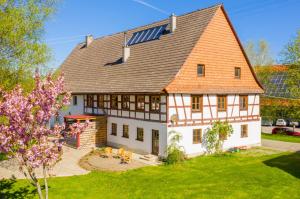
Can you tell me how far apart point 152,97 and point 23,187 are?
11.1m

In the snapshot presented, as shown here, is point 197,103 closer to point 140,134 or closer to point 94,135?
point 140,134

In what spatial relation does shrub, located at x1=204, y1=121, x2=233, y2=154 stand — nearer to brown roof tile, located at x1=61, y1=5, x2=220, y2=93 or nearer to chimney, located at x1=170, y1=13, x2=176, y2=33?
brown roof tile, located at x1=61, y1=5, x2=220, y2=93

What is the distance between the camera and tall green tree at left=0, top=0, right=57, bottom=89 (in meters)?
21.6

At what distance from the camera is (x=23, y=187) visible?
695 inches

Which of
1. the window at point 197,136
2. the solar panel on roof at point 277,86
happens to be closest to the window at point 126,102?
the window at point 197,136

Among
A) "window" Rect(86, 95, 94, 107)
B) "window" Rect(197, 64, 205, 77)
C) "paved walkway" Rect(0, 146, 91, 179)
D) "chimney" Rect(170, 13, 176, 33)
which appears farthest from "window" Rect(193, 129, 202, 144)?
"window" Rect(86, 95, 94, 107)

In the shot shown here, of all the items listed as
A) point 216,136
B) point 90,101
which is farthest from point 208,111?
point 90,101

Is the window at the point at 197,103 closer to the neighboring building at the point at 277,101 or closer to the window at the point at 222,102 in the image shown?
the window at the point at 222,102

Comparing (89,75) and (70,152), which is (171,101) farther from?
(89,75)

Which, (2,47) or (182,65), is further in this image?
(182,65)

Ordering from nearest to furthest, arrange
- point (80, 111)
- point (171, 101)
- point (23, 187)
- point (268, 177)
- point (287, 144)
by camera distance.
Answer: point (23, 187)
point (268, 177)
point (171, 101)
point (287, 144)
point (80, 111)

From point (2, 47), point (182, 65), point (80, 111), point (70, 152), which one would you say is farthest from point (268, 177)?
point (80, 111)

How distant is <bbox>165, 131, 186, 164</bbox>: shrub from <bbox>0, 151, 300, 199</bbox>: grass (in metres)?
0.55

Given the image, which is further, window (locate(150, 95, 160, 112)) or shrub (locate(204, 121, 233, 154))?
shrub (locate(204, 121, 233, 154))
